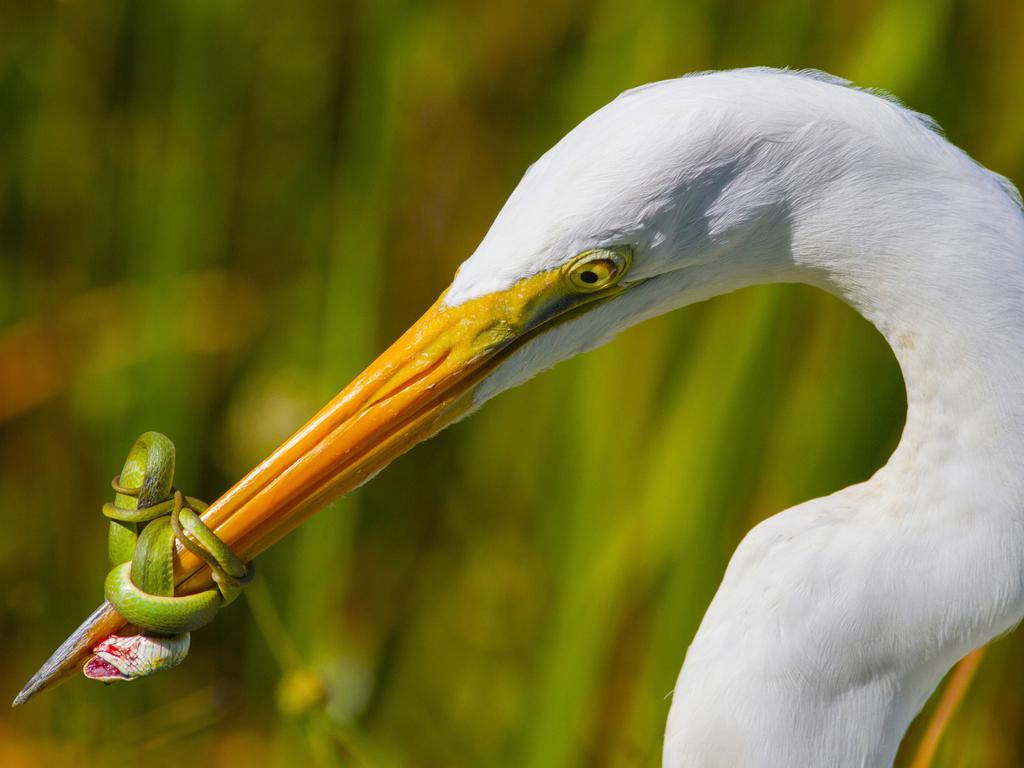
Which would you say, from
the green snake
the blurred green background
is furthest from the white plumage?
the blurred green background

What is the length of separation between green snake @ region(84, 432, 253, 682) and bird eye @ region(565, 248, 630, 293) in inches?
9.7

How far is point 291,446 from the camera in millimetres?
664

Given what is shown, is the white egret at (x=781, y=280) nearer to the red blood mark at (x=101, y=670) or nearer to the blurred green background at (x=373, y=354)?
the red blood mark at (x=101, y=670)

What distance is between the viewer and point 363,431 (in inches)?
25.9

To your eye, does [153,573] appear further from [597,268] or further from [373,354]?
[373,354]

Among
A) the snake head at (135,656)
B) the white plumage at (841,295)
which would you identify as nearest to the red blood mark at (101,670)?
the snake head at (135,656)

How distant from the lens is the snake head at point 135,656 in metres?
0.61

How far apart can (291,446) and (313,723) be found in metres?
0.48

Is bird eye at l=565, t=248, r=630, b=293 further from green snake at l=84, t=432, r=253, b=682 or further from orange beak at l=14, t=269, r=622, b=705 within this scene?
green snake at l=84, t=432, r=253, b=682

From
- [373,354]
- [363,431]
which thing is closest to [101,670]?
[363,431]

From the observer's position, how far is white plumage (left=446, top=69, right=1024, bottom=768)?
0.59 m

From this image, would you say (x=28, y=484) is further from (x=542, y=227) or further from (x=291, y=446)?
(x=542, y=227)

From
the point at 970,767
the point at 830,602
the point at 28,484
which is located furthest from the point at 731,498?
the point at 28,484

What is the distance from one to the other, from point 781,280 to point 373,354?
77 cm
